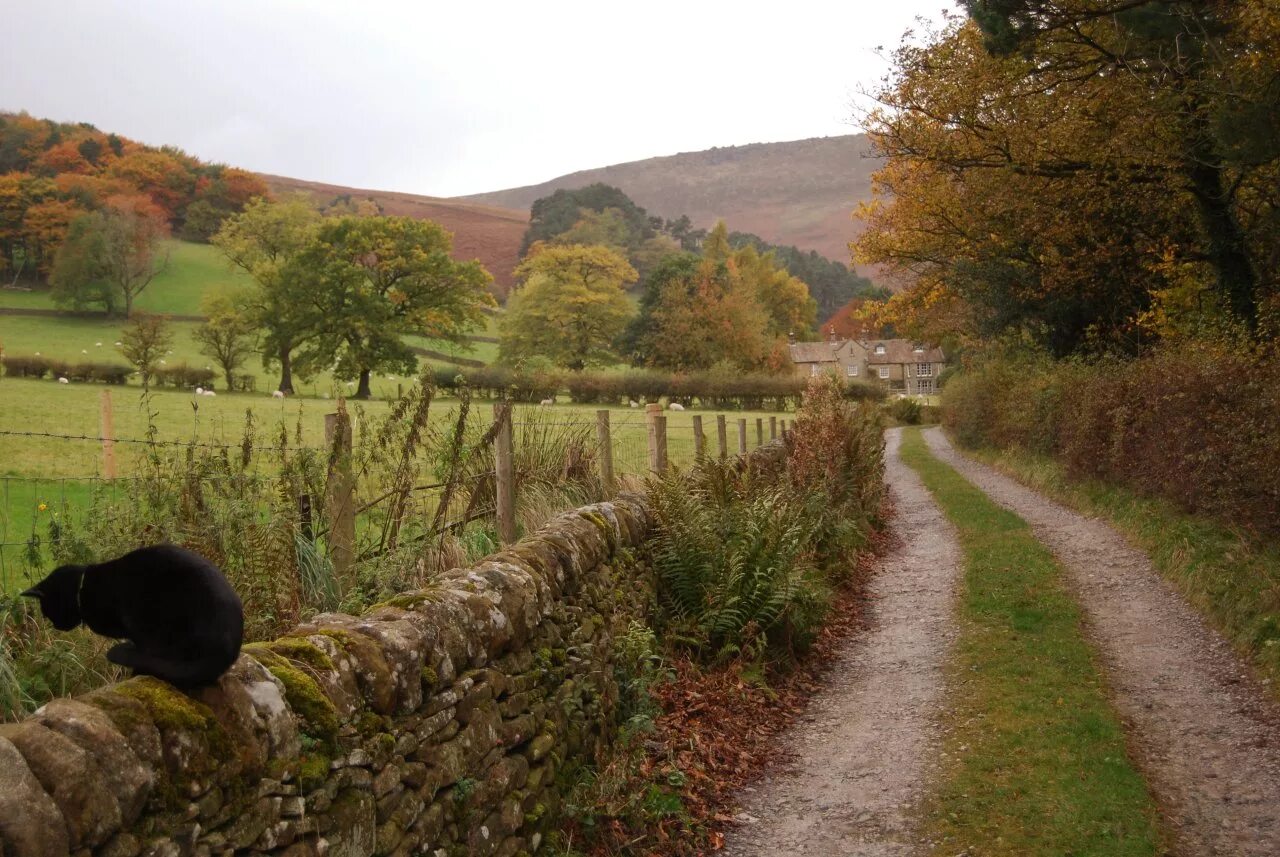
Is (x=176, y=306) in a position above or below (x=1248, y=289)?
above

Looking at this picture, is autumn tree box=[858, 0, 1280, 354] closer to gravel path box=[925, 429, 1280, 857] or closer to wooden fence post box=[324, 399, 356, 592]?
gravel path box=[925, 429, 1280, 857]

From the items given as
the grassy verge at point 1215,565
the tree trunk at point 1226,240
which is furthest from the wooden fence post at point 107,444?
the tree trunk at point 1226,240

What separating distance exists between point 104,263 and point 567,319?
3435 centimetres

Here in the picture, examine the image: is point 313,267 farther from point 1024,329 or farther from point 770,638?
point 770,638

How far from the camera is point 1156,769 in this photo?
6.90 m

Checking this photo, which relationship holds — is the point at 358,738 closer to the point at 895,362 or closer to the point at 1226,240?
the point at 1226,240

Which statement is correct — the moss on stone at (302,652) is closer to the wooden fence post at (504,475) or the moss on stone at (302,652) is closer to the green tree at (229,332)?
the wooden fence post at (504,475)

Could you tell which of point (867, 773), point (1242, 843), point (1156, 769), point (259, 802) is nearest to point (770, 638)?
point (867, 773)

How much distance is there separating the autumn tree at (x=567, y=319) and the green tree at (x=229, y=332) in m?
19.8

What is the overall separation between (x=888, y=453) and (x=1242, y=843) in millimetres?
33746

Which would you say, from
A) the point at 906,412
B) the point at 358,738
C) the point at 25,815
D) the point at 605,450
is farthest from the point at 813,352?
the point at 25,815

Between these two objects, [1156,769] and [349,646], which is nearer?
[349,646]

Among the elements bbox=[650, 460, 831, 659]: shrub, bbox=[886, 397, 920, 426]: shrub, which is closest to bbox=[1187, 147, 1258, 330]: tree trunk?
bbox=[650, 460, 831, 659]: shrub

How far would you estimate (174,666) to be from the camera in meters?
3.00
